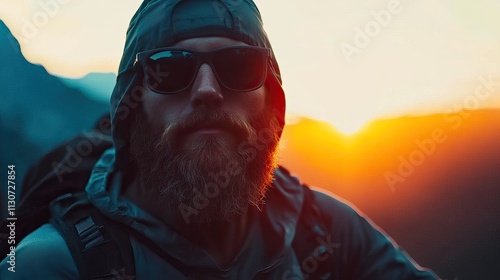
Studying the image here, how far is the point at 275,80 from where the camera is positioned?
1.95 metres

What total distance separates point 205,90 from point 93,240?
1.96 feet

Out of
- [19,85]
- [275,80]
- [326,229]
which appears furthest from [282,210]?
[19,85]

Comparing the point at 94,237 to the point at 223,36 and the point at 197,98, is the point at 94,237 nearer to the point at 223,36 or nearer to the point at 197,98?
the point at 197,98

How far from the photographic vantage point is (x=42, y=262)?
1.48 meters

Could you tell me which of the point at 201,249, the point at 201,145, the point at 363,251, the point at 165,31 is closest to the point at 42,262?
the point at 201,249

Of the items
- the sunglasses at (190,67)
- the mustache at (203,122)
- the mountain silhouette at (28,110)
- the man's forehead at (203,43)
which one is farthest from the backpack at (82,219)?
the mountain silhouette at (28,110)

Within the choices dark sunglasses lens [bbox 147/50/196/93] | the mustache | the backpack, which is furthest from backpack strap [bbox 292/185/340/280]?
dark sunglasses lens [bbox 147/50/196/93]

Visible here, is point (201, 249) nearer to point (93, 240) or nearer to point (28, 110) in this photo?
point (93, 240)

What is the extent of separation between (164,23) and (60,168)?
0.67 m

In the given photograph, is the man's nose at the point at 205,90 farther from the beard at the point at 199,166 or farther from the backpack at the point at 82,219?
the backpack at the point at 82,219

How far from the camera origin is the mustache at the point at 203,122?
5.31ft

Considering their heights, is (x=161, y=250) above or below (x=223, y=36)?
below

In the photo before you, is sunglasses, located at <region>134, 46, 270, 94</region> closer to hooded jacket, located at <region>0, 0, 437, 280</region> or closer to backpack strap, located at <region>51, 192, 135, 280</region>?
hooded jacket, located at <region>0, 0, 437, 280</region>

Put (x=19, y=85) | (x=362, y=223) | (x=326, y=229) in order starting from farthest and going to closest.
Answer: (x=19, y=85) < (x=362, y=223) < (x=326, y=229)
